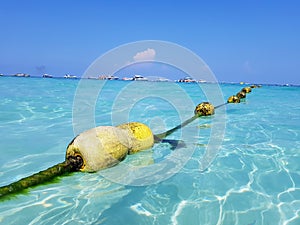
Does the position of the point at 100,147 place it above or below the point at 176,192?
above

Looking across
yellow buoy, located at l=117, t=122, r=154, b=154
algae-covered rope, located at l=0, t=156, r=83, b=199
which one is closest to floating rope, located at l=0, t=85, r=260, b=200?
algae-covered rope, located at l=0, t=156, r=83, b=199

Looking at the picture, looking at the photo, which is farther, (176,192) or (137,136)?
(137,136)

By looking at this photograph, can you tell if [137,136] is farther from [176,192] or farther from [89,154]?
[176,192]

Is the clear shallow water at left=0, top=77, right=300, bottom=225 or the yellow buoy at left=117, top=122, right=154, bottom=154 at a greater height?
the yellow buoy at left=117, top=122, right=154, bottom=154

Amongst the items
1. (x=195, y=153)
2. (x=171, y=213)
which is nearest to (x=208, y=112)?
(x=195, y=153)

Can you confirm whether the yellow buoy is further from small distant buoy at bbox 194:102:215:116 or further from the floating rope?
small distant buoy at bbox 194:102:215:116

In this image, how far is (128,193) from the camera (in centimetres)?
403

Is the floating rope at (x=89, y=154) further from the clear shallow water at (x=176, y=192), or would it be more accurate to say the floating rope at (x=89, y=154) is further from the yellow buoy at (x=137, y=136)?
the yellow buoy at (x=137, y=136)

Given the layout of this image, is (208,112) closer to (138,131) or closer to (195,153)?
(195,153)

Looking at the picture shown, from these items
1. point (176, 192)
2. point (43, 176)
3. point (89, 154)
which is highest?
point (89, 154)

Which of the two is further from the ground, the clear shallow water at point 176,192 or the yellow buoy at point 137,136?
the yellow buoy at point 137,136

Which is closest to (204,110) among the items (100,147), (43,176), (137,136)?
(137,136)

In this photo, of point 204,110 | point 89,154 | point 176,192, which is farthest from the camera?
point 204,110

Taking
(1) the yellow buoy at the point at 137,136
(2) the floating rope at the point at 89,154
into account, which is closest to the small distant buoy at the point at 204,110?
(1) the yellow buoy at the point at 137,136
